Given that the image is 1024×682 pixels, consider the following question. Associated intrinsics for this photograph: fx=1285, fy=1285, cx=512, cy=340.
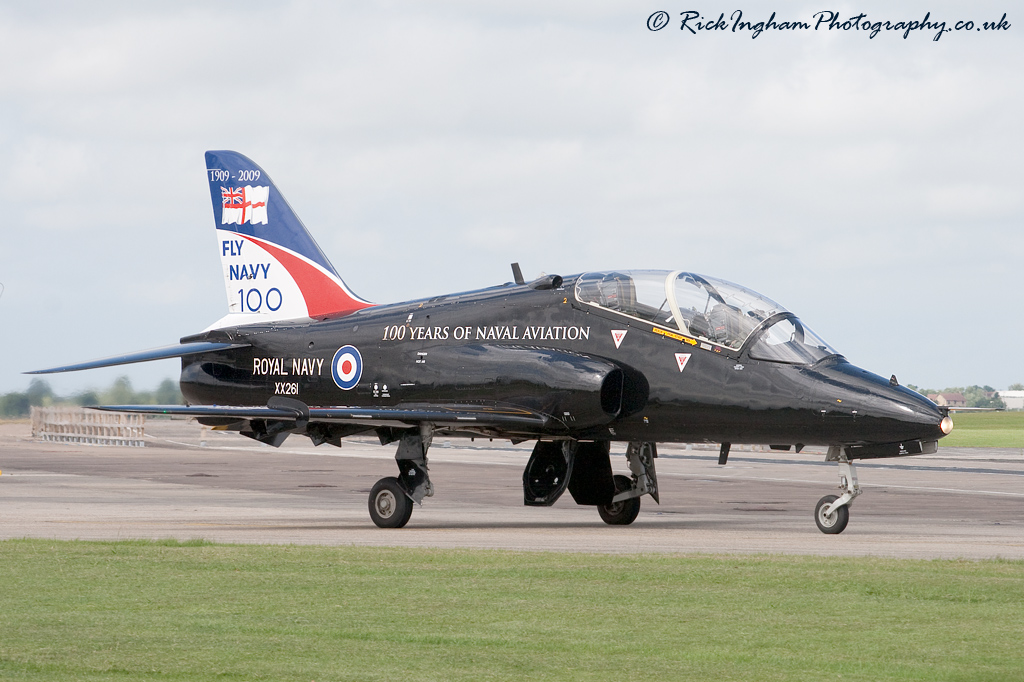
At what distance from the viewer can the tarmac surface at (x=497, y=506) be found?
15453 millimetres

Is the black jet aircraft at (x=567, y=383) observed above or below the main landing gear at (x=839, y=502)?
above

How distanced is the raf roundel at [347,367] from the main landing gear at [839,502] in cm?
715

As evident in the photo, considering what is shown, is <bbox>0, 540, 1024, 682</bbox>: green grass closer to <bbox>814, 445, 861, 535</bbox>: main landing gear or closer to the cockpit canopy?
<bbox>814, 445, 861, 535</bbox>: main landing gear

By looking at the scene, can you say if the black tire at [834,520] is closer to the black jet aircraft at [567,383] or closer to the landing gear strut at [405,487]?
the black jet aircraft at [567,383]

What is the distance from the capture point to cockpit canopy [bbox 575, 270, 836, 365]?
16531 millimetres

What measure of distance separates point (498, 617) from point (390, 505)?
29.7 feet

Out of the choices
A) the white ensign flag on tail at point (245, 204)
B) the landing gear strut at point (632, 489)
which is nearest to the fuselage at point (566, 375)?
the landing gear strut at point (632, 489)

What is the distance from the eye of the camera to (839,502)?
1616 centimetres

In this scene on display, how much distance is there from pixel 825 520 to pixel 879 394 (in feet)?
6.05

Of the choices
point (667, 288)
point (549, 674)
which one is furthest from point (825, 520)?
point (549, 674)

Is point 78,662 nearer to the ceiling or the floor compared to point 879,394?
nearer to the floor

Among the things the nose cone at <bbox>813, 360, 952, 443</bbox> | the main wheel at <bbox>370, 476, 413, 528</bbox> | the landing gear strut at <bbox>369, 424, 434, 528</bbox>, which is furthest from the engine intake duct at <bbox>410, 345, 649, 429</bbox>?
the nose cone at <bbox>813, 360, 952, 443</bbox>

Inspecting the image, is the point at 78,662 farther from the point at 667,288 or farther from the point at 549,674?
the point at 667,288

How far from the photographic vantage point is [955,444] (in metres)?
63.1
